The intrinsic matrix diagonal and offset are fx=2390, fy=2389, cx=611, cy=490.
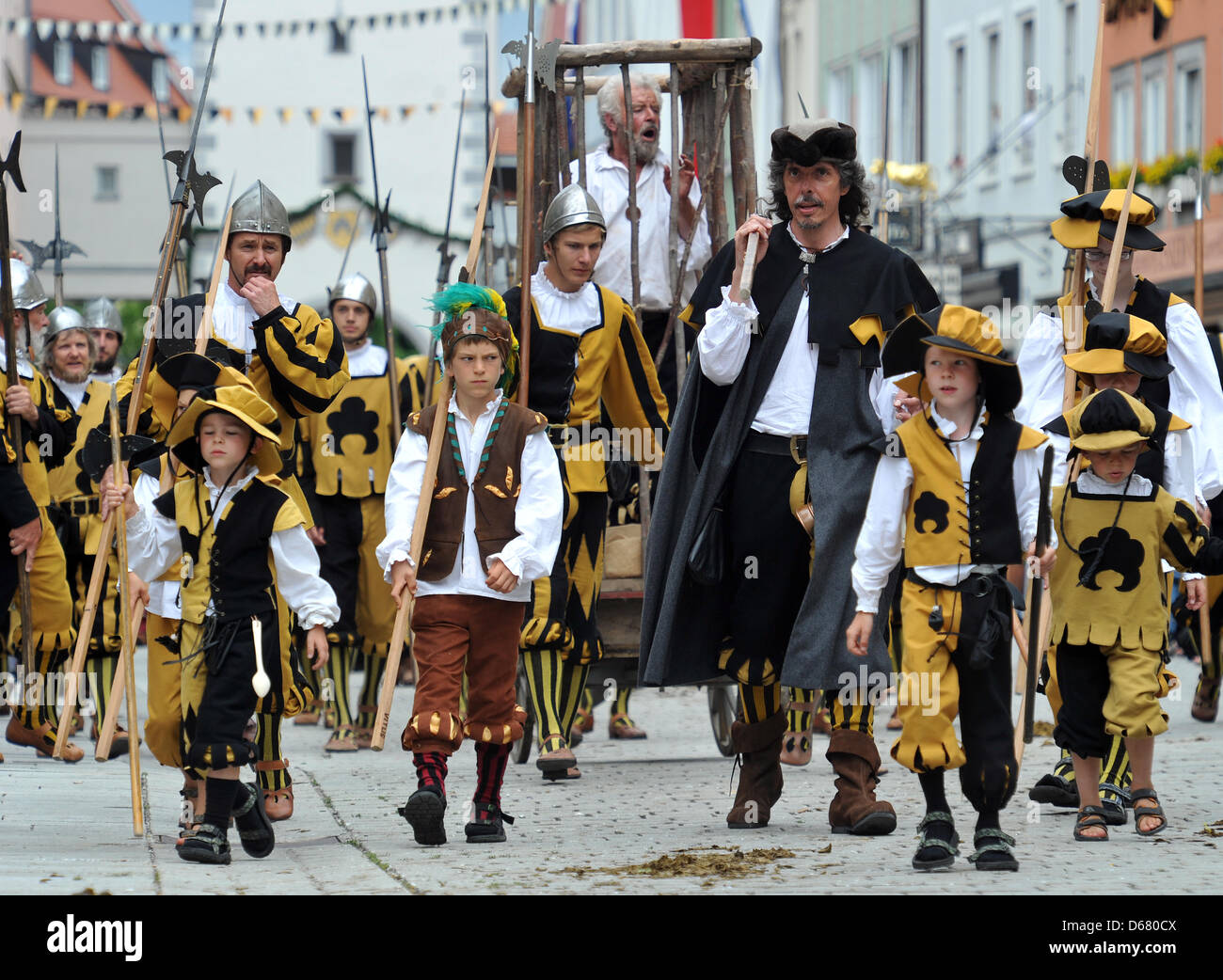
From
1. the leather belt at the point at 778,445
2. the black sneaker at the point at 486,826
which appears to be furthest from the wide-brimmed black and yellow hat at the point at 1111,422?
the black sneaker at the point at 486,826

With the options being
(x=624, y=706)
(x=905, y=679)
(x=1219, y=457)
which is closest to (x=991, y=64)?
(x=624, y=706)

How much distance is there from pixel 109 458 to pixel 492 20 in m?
51.9

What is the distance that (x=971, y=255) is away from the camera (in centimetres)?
3162

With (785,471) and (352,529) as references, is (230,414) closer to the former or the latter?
(785,471)

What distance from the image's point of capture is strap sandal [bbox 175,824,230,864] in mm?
6691

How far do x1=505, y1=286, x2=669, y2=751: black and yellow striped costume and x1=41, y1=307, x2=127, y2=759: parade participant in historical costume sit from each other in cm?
204

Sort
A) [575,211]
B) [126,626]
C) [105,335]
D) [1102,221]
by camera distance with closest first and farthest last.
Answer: [126,626], [1102,221], [575,211], [105,335]

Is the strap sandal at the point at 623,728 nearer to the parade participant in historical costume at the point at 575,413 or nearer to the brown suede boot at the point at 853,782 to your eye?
the parade participant in historical costume at the point at 575,413

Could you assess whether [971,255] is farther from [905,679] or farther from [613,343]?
[905,679]

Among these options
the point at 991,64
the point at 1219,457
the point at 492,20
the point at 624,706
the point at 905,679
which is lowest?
the point at 624,706

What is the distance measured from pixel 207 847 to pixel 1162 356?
358 cm

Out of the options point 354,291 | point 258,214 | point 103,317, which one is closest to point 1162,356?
point 258,214

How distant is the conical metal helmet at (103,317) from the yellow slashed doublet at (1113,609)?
6300 mm

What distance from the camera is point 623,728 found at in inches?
442
